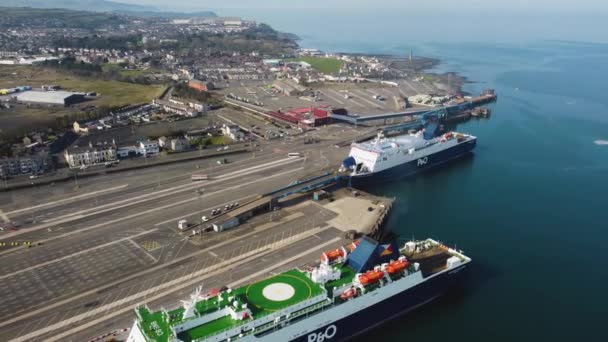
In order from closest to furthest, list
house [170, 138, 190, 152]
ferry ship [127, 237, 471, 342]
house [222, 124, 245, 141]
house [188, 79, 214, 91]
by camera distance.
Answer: ferry ship [127, 237, 471, 342], house [170, 138, 190, 152], house [222, 124, 245, 141], house [188, 79, 214, 91]

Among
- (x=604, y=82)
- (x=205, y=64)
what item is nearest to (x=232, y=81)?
(x=205, y=64)

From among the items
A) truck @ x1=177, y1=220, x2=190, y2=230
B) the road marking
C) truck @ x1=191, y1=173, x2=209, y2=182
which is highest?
truck @ x1=191, y1=173, x2=209, y2=182

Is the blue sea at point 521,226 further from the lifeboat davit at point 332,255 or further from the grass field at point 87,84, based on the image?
the grass field at point 87,84

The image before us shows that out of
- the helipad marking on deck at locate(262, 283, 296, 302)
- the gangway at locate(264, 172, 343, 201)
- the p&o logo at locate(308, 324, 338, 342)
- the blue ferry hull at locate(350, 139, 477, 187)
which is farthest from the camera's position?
the blue ferry hull at locate(350, 139, 477, 187)

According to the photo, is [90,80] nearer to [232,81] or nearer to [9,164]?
[232,81]

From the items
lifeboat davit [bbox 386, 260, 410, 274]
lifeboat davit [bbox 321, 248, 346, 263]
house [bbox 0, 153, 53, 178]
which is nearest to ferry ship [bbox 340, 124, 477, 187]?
lifeboat davit [bbox 321, 248, 346, 263]

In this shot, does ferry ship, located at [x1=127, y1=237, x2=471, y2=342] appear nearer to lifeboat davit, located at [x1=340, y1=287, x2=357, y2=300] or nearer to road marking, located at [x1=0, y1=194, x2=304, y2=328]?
lifeboat davit, located at [x1=340, y1=287, x2=357, y2=300]

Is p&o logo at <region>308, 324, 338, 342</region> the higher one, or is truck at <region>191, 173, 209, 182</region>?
truck at <region>191, 173, 209, 182</region>
